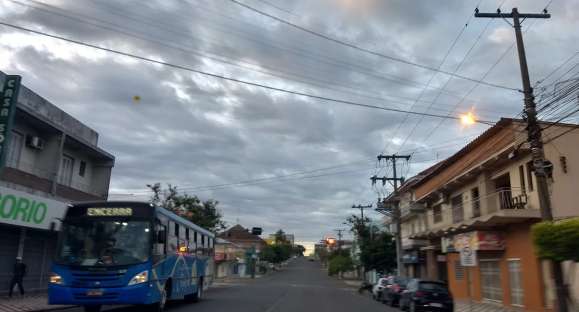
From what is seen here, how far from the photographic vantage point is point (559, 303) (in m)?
15.3

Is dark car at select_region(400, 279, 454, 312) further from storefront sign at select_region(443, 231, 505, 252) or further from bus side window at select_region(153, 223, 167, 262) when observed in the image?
bus side window at select_region(153, 223, 167, 262)

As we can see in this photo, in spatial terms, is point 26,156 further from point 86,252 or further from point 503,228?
point 503,228

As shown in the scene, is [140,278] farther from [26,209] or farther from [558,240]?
[558,240]

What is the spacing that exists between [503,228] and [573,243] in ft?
46.7

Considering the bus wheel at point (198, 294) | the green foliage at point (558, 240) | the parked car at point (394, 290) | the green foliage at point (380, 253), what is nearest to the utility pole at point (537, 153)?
the green foliage at point (558, 240)

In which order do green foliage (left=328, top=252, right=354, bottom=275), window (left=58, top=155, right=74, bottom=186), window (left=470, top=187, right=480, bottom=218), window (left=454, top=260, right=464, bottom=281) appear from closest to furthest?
window (left=58, top=155, right=74, bottom=186)
window (left=470, top=187, right=480, bottom=218)
window (left=454, top=260, right=464, bottom=281)
green foliage (left=328, top=252, right=354, bottom=275)

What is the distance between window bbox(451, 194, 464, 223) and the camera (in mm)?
31391

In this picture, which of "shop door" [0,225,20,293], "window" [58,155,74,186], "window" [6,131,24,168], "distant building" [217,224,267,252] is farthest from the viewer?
"distant building" [217,224,267,252]

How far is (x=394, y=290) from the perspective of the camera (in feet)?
96.5

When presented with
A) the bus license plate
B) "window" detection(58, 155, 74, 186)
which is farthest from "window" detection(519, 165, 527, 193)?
"window" detection(58, 155, 74, 186)

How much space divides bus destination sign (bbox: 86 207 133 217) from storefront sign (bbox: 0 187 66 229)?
15.5 feet

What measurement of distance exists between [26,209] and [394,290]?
1865 cm

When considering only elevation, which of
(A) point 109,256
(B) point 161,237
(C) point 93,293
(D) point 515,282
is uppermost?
(B) point 161,237

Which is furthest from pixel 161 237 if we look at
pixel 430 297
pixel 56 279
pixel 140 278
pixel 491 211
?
pixel 491 211
